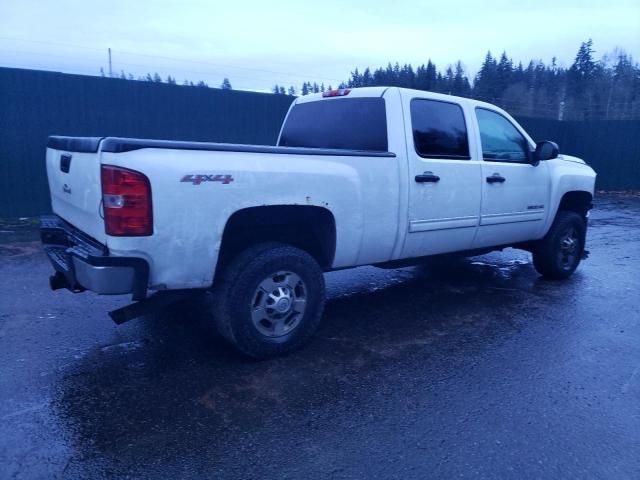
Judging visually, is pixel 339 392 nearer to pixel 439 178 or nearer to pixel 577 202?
pixel 439 178

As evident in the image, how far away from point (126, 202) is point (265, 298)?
118 centimetres

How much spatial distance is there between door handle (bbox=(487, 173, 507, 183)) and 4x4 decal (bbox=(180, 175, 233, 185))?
2848 millimetres

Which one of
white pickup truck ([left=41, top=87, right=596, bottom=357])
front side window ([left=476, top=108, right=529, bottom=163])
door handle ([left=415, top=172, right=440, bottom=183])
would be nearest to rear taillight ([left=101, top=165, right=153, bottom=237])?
white pickup truck ([left=41, top=87, right=596, bottom=357])

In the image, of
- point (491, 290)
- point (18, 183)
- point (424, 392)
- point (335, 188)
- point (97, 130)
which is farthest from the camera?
point (97, 130)

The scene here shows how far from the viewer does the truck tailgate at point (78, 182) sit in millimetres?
3037

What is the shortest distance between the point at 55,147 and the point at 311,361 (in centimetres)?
256

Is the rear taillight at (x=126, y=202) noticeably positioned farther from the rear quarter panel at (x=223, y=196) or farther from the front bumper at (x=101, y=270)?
the front bumper at (x=101, y=270)

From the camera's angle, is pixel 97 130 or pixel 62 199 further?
pixel 97 130

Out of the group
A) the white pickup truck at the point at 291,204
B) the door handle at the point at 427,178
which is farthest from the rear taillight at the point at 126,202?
the door handle at the point at 427,178

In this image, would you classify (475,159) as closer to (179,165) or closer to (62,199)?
→ (179,165)

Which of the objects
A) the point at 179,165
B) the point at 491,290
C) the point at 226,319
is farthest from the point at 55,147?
the point at 491,290

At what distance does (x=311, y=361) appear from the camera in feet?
12.0

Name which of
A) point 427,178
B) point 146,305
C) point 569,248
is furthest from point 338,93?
point 569,248

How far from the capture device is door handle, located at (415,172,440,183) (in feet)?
13.8
